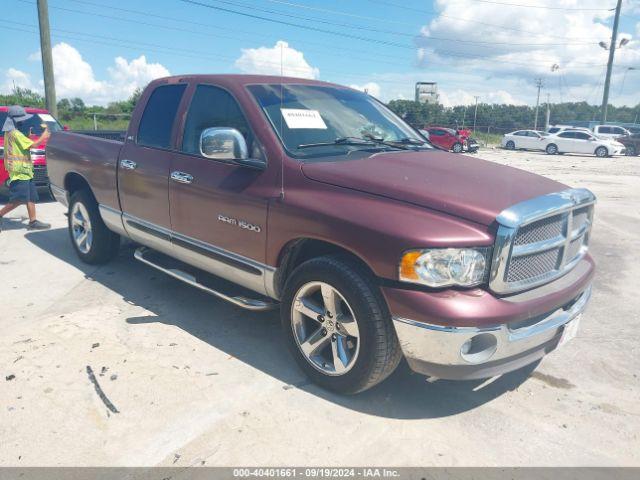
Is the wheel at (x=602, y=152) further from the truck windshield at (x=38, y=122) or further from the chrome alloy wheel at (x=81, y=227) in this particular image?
the chrome alloy wheel at (x=81, y=227)

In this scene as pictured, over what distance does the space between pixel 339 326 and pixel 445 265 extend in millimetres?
791

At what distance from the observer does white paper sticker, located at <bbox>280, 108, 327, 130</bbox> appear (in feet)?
12.0

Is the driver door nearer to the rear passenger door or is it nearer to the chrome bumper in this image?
the rear passenger door

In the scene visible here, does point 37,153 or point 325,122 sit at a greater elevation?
point 325,122

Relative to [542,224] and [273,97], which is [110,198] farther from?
→ [542,224]

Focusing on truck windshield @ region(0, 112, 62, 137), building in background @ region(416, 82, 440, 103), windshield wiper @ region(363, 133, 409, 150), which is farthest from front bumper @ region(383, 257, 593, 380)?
building in background @ region(416, 82, 440, 103)

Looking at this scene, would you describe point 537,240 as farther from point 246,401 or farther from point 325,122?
point 246,401

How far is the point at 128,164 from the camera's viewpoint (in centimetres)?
467

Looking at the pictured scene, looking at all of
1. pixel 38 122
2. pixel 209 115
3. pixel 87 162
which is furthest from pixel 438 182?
pixel 38 122

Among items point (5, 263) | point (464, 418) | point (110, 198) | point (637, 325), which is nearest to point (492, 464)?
point (464, 418)

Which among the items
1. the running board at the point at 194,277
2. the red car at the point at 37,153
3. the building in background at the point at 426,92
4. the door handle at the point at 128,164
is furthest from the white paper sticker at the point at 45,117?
the building in background at the point at 426,92

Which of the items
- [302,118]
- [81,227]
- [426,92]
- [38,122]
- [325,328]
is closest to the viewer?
[325,328]

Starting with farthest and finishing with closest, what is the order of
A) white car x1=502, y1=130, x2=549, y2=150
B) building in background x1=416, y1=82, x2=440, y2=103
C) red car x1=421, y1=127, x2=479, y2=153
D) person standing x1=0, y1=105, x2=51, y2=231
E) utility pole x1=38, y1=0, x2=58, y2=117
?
building in background x1=416, y1=82, x2=440, y2=103 → white car x1=502, y1=130, x2=549, y2=150 → red car x1=421, y1=127, x2=479, y2=153 → utility pole x1=38, y1=0, x2=58, y2=117 → person standing x1=0, y1=105, x2=51, y2=231

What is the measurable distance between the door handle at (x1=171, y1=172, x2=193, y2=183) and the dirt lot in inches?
45.6
